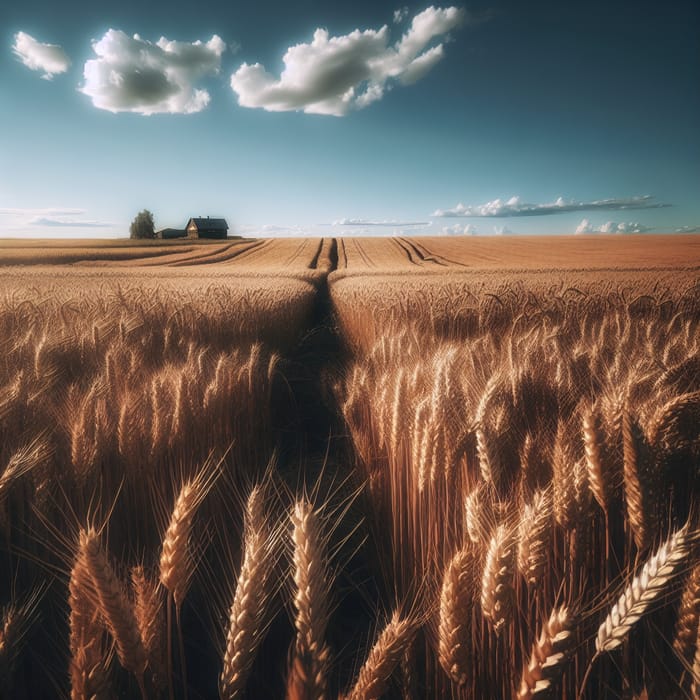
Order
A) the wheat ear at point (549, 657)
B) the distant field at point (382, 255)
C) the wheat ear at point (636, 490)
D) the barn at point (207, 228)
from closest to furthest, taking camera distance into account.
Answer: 1. the wheat ear at point (549, 657)
2. the wheat ear at point (636, 490)
3. the distant field at point (382, 255)
4. the barn at point (207, 228)

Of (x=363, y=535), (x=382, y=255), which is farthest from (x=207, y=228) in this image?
(x=363, y=535)

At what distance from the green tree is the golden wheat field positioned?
6891 cm

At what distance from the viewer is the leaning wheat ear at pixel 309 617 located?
61cm

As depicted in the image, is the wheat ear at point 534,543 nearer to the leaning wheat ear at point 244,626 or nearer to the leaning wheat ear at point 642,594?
the leaning wheat ear at point 642,594

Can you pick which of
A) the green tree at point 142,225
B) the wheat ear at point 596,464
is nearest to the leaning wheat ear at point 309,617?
the wheat ear at point 596,464

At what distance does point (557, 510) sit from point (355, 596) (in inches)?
33.9

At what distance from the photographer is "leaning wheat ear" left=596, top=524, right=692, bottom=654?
614 millimetres

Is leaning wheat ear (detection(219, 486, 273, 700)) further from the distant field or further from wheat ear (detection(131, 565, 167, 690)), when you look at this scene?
the distant field

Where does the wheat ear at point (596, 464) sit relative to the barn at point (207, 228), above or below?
below

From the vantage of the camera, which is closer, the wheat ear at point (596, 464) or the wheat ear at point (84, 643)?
the wheat ear at point (84, 643)

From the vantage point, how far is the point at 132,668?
0.68 m

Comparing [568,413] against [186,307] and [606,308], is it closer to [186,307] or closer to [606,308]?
[186,307]

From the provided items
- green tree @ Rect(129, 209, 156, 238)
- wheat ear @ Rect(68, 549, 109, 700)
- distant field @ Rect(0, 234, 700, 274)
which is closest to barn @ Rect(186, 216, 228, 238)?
green tree @ Rect(129, 209, 156, 238)

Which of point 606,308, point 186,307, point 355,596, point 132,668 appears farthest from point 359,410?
point 606,308
